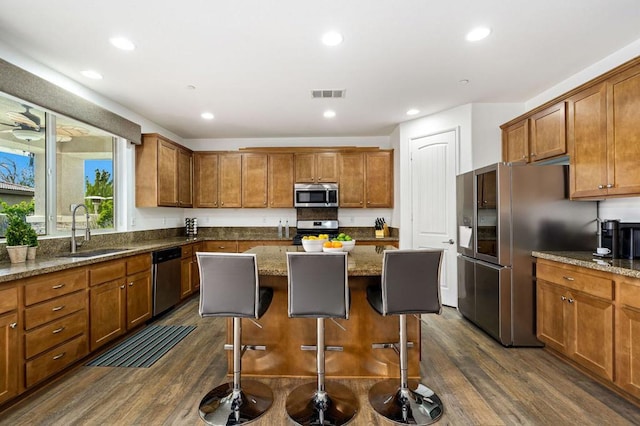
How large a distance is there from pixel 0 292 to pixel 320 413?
7.11 ft

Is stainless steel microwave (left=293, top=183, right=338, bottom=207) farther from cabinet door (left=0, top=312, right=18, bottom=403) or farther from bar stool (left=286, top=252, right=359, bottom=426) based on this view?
cabinet door (left=0, top=312, right=18, bottom=403)

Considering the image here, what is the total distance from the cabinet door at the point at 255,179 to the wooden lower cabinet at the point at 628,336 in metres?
4.54

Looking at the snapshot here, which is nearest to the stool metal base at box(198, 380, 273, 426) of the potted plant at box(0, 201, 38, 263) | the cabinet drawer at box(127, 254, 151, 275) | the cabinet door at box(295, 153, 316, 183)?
the cabinet drawer at box(127, 254, 151, 275)

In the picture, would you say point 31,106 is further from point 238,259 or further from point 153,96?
point 238,259

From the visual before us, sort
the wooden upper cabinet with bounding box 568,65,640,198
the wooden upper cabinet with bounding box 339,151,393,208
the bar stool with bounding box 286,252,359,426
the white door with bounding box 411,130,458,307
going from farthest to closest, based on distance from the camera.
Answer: the wooden upper cabinet with bounding box 339,151,393,208 → the white door with bounding box 411,130,458,307 → the wooden upper cabinet with bounding box 568,65,640,198 → the bar stool with bounding box 286,252,359,426

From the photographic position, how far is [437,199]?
4.30m

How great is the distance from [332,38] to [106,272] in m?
2.90

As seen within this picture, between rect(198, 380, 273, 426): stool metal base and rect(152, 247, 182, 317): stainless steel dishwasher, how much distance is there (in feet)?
6.40

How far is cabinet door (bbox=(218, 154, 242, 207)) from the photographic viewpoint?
543 centimetres

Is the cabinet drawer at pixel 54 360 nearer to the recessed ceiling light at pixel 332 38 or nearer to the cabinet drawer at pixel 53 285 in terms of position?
the cabinet drawer at pixel 53 285

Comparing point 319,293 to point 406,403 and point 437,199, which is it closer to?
point 406,403

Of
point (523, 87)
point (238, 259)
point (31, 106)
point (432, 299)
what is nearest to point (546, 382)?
point (432, 299)

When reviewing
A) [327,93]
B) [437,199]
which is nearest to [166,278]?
[327,93]

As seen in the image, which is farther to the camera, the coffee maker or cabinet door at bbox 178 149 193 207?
cabinet door at bbox 178 149 193 207
